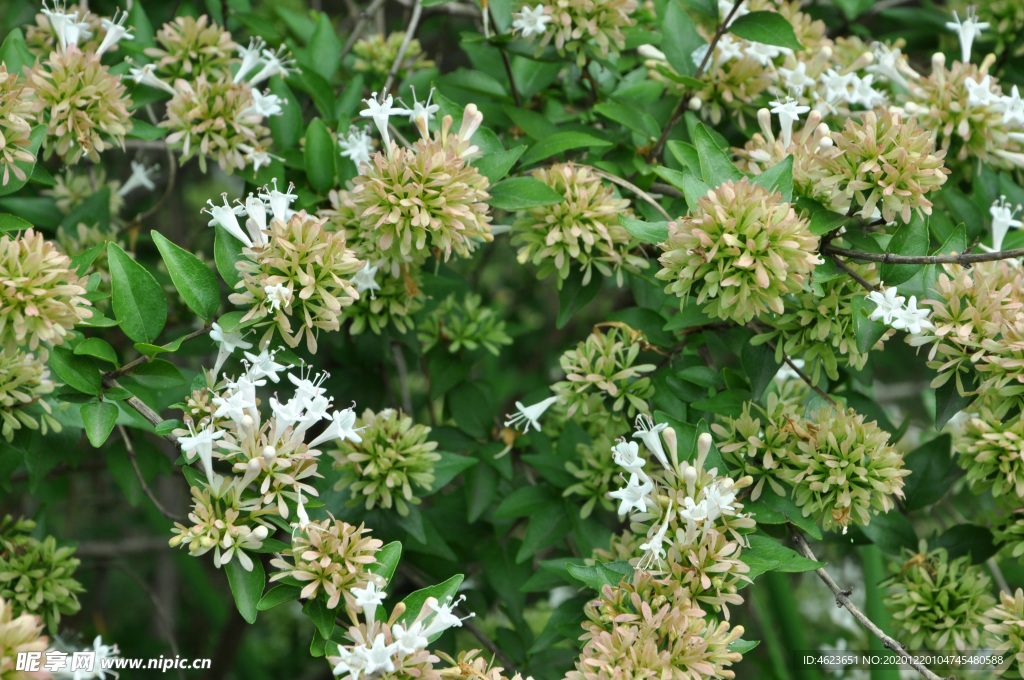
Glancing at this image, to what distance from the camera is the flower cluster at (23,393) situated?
6.37 ft

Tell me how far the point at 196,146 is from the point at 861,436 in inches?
72.8

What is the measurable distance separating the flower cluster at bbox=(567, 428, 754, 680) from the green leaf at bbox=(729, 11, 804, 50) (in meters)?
1.11

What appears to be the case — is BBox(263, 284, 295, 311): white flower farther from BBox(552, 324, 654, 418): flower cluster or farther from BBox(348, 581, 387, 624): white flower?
BBox(552, 324, 654, 418): flower cluster

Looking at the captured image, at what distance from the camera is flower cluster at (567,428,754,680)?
1575 millimetres

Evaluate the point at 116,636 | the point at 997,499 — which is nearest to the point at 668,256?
the point at 997,499

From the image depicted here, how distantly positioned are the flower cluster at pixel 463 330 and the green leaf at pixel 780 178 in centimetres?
109

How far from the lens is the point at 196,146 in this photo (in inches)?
89.1

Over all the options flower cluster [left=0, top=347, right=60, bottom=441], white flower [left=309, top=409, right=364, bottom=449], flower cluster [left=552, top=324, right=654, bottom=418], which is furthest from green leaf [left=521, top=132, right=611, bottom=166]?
flower cluster [left=0, top=347, right=60, bottom=441]

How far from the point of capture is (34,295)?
62.1 inches

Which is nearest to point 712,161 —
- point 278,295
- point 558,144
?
point 558,144

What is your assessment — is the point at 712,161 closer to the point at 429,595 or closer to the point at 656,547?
the point at 656,547

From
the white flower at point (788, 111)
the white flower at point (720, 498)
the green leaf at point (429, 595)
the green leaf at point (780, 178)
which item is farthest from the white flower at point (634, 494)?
the white flower at point (788, 111)

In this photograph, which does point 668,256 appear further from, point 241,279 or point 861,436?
point 241,279

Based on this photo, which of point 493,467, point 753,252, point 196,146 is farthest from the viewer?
point 493,467
